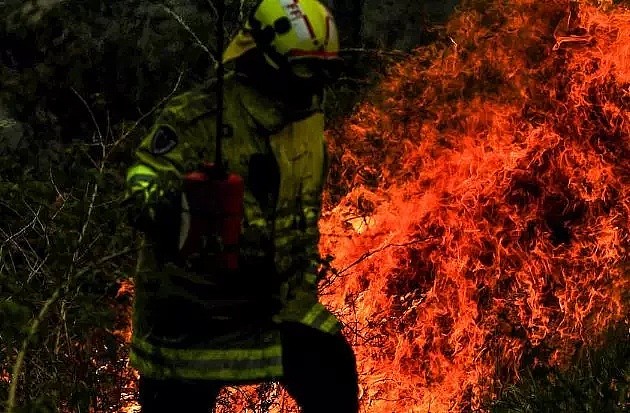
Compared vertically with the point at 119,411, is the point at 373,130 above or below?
above

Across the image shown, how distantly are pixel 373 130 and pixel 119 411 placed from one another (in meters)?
2.91

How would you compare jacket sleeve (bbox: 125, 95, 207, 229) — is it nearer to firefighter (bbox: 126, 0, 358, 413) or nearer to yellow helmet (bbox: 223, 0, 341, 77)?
firefighter (bbox: 126, 0, 358, 413)

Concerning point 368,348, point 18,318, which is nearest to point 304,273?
point 18,318

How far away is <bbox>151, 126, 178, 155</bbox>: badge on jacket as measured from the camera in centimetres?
294

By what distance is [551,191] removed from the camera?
18.7 feet

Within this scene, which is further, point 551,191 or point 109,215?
point 551,191

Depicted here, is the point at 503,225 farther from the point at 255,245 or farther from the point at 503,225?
the point at 255,245

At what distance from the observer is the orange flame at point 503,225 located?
214 inches

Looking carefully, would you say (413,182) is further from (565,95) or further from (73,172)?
(73,172)

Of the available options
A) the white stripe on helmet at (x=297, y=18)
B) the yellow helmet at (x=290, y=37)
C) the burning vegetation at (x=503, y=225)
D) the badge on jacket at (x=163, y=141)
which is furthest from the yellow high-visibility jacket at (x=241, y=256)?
the burning vegetation at (x=503, y=225)

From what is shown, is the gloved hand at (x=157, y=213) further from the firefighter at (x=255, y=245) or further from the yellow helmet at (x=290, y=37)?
the yellow helmet at (x=290, y=37)

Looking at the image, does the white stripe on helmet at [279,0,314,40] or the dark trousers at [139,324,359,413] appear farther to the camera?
the dark trousers at [139,324,359,413]

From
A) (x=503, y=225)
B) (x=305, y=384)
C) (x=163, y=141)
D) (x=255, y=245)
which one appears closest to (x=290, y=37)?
(x=163, y=141)

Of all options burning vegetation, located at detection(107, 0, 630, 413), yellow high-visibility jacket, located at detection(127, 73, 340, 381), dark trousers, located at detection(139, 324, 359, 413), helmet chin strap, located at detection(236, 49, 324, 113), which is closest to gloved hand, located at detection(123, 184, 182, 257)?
yellow high-visibility jacket, located at detection(127, 73, 340, 381)
